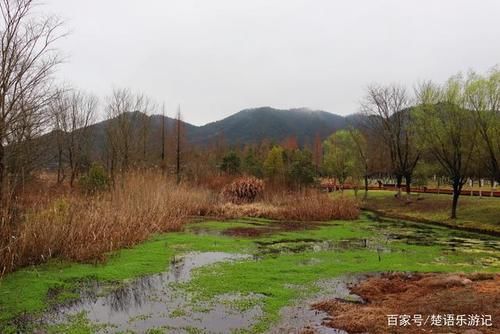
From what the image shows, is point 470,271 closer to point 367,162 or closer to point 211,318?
point 211,318

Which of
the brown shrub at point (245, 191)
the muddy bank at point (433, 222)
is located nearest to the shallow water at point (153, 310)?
the muddy bank at point (433, 222)

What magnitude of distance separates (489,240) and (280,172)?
1502cm

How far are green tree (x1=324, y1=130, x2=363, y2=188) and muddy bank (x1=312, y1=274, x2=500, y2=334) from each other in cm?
3040

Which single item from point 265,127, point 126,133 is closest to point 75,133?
point 126,133

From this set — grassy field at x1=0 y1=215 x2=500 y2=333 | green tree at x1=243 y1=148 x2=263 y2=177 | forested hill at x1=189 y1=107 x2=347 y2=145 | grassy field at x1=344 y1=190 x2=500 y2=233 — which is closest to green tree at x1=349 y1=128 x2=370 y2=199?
grassy field at x1=344 y1=190 x2=500 y2=233

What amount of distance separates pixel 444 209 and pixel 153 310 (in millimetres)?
22445

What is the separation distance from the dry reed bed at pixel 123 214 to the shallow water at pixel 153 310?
187 centimetres

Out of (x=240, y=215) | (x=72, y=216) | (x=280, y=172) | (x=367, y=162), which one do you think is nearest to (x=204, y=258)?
(x=72, y=216)

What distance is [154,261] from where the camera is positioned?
10312 mm

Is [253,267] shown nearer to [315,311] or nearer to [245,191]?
[315,311]

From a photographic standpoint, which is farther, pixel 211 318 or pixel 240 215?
pixel 240 215

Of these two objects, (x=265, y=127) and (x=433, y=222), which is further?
(x=265, y=127)

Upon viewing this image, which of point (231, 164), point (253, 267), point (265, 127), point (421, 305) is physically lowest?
point (253, 267)

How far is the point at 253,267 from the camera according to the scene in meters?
9.77
